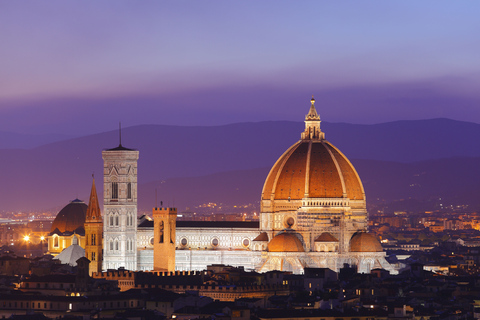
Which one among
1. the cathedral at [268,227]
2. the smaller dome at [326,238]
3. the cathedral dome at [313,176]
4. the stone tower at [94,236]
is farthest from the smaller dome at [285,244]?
the stone tower at [94,236]

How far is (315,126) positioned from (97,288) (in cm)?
4629

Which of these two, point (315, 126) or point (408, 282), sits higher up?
point (315, 126)

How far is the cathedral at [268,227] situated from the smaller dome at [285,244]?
12cm

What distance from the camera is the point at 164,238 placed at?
144000mm

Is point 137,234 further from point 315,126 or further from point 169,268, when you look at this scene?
point 315,126

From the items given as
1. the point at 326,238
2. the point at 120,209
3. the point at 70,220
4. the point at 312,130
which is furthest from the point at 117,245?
the point at 70,220

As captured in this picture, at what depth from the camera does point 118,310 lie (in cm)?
9750

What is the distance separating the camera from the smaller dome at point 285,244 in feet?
462

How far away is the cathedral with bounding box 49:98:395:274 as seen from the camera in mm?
143000

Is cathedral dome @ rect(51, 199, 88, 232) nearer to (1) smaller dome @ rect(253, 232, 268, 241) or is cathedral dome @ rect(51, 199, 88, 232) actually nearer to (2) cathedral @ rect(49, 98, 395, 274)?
(2) cathedral @ rect(49, 98, 395, 274)

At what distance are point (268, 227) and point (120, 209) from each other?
13297 mm

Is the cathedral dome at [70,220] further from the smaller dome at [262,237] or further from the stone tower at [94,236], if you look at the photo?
the smaller dome at [262,237]

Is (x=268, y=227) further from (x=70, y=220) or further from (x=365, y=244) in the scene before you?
(x=70, y=220)

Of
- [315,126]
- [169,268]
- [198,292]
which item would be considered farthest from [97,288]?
[315,126]
